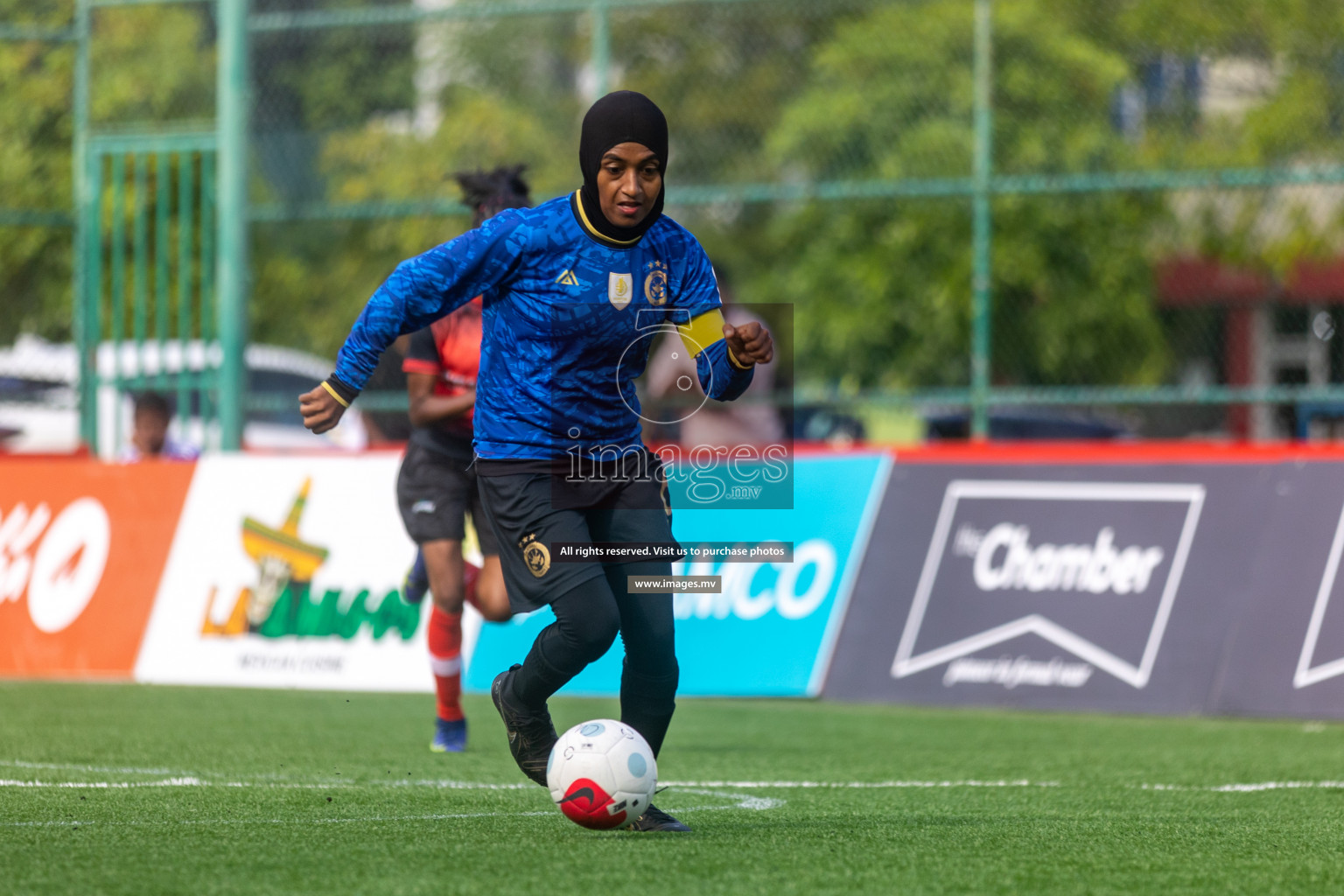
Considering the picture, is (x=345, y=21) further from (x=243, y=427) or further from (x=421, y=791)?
(x=421, y=791)

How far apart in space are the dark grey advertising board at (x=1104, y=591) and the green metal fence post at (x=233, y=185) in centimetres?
502

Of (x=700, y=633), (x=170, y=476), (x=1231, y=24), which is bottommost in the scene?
(x=700, y=633)

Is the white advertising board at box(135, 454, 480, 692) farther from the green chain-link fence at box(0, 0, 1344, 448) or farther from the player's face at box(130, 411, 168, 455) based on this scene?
the green chain-link fence at box(0, 0, 1344, 448)

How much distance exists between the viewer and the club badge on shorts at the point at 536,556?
5.11 m

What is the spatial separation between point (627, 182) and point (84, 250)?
350 inches

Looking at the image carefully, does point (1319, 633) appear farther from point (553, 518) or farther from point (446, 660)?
point (553, 518)

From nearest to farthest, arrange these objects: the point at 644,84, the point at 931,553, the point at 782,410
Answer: the point at 931,553, the point at 782,410, the point at 644,84

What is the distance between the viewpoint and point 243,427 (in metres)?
12.4

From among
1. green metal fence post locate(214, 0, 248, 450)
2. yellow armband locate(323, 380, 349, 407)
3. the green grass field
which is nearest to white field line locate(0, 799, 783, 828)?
the green grass field

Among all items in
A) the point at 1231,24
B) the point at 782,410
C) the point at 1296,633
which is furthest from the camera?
A: the point at 782,410

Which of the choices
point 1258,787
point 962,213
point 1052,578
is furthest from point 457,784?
point 962,213

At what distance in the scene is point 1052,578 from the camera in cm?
938

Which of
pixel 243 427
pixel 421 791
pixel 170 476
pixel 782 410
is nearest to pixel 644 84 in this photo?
pixel 782 410

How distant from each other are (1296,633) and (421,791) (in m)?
4.79
